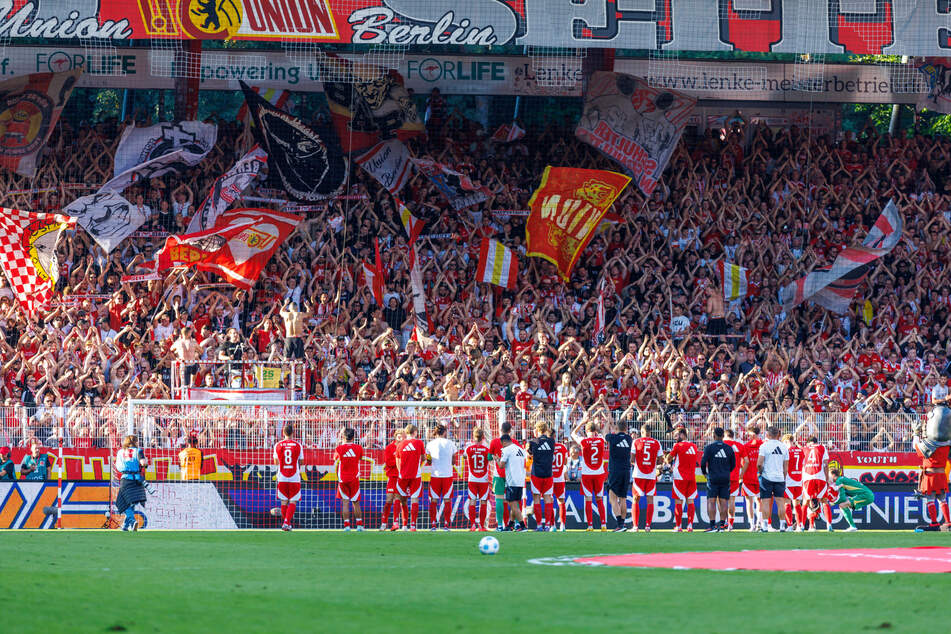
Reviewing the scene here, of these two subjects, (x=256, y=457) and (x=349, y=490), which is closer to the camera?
(x=349, y=490)

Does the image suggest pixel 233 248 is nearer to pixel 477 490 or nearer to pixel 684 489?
pixel 477 490

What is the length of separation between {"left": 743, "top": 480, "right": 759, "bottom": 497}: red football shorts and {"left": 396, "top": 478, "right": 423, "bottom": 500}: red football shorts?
5.02 metres

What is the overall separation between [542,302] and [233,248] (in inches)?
253

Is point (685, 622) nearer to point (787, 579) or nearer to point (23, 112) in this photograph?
point (787, 579)

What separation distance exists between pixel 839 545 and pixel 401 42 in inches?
614

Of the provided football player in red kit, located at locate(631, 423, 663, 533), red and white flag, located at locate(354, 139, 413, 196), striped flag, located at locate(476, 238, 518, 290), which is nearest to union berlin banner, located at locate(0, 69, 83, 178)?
red and white flag, located at locate(354, 139, 413, 196)

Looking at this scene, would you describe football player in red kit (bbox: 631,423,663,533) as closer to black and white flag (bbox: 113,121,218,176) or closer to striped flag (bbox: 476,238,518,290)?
striped flag (bbox: 476,238,518,290)

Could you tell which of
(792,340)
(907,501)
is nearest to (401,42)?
(792,340)

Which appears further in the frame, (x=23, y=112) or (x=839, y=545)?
(x=23, y=112)

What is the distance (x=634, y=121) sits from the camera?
103 ft

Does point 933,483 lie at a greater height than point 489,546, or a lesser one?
greater

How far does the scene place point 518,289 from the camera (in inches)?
1144

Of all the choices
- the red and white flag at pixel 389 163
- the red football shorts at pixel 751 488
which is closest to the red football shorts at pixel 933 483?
the red football shorts at pixel 751 488

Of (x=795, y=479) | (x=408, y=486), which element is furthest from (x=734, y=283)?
(x=408, y=486)
